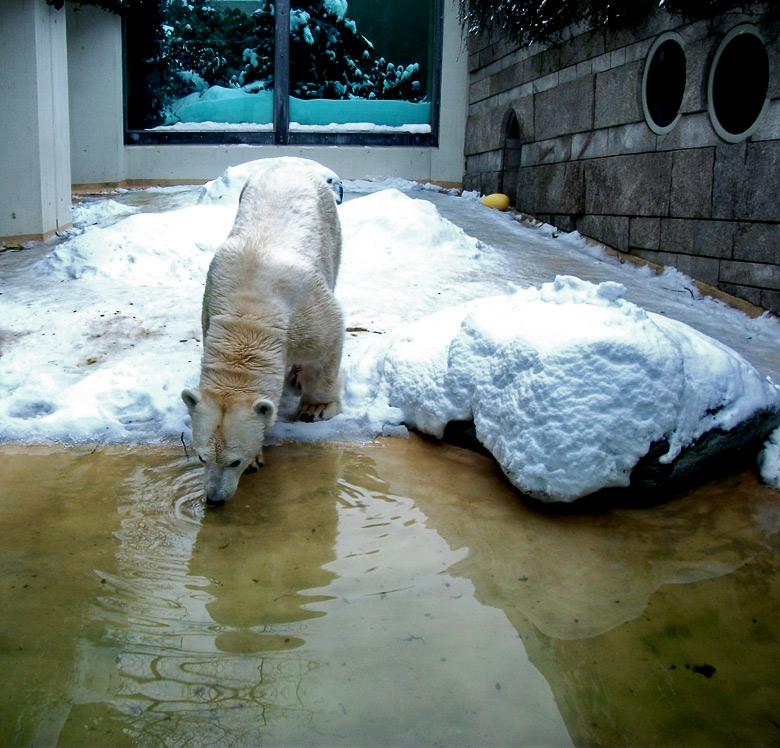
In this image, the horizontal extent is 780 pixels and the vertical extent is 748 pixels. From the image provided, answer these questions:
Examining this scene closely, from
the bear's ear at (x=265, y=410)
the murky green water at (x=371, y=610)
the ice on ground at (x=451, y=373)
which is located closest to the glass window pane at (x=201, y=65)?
the ice on ground at (x=451, y=373)

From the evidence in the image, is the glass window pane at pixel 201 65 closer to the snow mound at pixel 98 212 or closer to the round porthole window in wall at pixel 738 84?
the snow mound at pixel 98 212

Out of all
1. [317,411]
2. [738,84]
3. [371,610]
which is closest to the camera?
[371,610]

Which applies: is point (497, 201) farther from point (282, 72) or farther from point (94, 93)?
point (94, 93)

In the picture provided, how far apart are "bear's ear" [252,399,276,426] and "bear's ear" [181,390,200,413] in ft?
0.70

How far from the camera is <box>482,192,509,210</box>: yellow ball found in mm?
9664

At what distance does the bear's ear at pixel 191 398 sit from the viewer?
8.81 ft

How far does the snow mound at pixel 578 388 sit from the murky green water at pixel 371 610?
0.24 meters

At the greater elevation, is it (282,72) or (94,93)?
(282,72)

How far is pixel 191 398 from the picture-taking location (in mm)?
2707

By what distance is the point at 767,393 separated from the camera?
3.24m

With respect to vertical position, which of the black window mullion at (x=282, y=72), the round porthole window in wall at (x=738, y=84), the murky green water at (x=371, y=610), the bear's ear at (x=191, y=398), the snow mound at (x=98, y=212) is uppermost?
the black window mullion at (x=282, y=72)

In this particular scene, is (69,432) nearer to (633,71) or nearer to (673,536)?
(673,536)

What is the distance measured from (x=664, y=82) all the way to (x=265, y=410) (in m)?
5.46

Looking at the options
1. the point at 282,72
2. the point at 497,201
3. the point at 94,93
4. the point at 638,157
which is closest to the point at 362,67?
the point at 282,72
